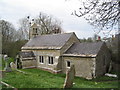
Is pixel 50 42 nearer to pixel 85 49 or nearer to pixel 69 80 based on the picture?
pixel 85 49

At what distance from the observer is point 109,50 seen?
24.5m

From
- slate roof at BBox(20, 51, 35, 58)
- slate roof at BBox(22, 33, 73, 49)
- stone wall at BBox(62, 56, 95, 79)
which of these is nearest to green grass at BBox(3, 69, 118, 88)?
stone wall at BBox(62, 56, 95, 79)

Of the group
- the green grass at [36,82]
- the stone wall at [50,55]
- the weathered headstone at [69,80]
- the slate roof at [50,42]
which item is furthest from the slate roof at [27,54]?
the weathered headstone at [69,80]

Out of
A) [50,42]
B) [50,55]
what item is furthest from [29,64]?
[50,42]

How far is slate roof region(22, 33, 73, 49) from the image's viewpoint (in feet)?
84.2

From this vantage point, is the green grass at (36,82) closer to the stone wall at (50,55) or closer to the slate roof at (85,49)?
the slate roof at (85,49)

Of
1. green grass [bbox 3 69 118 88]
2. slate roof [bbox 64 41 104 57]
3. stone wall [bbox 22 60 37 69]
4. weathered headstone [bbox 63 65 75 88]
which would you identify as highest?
slate roof [bbox 64 41 104 57]

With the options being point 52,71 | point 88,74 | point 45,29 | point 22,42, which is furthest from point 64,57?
point 45,29

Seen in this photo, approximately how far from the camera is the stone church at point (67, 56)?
2083 cm

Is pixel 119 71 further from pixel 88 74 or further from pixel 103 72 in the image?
pixel 88 74

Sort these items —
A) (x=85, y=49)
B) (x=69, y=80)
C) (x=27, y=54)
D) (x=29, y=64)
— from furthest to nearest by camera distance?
(x=27, y=54) < (x=29, y=64) < (x=85, y=49) < (x=69, y=80)

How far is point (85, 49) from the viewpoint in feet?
74.7

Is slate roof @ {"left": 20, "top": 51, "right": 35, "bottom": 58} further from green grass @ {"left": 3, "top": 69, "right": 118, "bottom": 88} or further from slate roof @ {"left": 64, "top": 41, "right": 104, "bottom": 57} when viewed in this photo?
green grass @ {"left": 3, "top": 69, "right": 118, "bottom": 88}

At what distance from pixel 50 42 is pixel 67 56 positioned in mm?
5653
